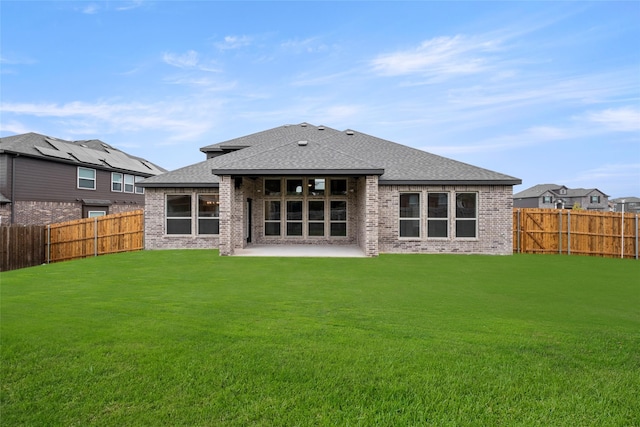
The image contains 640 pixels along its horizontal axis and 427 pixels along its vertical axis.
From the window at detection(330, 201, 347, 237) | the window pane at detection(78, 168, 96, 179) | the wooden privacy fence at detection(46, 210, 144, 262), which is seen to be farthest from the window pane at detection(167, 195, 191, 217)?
the window pane at detection(78, 168, 96, 179)

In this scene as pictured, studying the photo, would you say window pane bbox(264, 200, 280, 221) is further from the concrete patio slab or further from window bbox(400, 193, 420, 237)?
window bbox(400, 193, 420, 237)

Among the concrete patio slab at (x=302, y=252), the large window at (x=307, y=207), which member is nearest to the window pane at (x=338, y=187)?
the large window at (x=307, y=207)

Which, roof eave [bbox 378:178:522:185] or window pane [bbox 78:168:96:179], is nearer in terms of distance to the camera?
roof eave [bbox 378:178:522:185]

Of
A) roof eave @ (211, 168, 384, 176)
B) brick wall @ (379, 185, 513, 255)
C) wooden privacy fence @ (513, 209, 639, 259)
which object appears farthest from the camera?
brick wall @ (379, 185, 513, 255)

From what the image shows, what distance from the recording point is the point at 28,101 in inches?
773

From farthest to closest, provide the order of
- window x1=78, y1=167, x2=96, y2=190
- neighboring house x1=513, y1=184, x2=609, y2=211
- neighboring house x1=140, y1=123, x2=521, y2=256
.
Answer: neighboring house x1=513, y1=184, x2=609, y2=211
window x1=78, y1=167, x2=96, y2=190
neighboring house x1=140, y1=123, x2=521, y2=256

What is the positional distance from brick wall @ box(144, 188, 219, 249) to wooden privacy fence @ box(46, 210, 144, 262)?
0.52 m

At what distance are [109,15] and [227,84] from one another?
29.1 ft

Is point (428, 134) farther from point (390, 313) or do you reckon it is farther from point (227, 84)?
point (390, 313)

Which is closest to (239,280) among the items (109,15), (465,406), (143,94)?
(465,406)

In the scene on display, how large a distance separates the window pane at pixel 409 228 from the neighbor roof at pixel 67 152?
69.9ft

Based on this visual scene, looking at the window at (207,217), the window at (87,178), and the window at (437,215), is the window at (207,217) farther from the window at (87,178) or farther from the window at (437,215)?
the window at (87,178)

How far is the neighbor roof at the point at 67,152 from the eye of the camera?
19956mm

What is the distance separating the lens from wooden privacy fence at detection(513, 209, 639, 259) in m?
13.2
